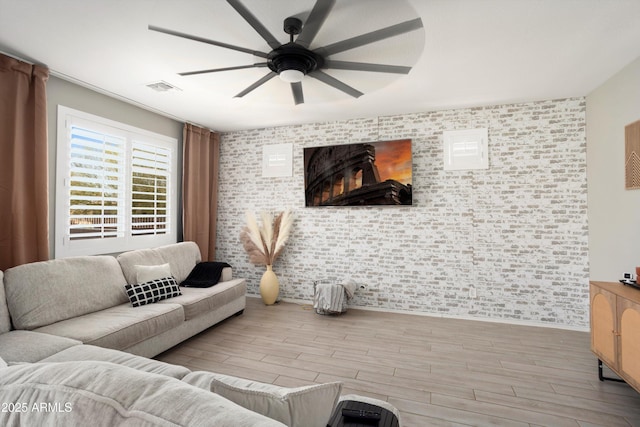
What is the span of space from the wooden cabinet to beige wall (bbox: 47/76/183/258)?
5.04m

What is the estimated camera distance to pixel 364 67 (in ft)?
7.53

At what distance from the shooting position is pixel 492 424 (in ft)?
6.59

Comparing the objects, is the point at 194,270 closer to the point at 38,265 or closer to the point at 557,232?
the point at 38,265

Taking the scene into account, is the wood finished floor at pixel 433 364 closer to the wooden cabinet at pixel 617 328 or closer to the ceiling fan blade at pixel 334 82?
the wooden cabinet at pixel 617 328

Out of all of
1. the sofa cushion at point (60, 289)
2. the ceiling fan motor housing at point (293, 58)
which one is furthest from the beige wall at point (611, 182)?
the sofa cushion at point (60, 289)

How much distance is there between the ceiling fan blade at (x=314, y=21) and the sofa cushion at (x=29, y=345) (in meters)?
2.58

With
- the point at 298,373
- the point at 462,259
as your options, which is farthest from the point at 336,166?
the point at 298,373

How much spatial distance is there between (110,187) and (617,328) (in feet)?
16.5

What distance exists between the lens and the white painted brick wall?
12.2ft

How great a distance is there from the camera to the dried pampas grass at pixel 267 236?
4668mm

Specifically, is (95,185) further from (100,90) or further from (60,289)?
(60,289)

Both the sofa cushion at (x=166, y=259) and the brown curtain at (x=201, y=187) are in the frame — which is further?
the brown curtain at (x=201, y=187)

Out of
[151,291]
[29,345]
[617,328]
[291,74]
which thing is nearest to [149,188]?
[151,291]

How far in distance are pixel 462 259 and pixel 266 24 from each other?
3.52m
